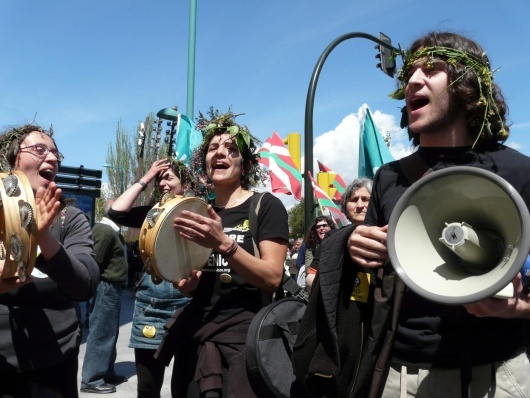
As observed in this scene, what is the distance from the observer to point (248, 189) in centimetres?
304

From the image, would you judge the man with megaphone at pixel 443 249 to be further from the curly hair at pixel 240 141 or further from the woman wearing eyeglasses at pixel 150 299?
the woman wearing eyeglasses at pixel 150 299

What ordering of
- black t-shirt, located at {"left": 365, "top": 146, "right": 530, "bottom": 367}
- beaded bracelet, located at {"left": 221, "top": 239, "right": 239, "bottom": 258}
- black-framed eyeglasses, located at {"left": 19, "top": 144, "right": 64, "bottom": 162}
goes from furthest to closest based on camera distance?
black-framed eyeglasses, located at {"left": 19, "top": 144, "right": 64, "bottom": 162}, beaded bracelet, located at {"left": 221, "top": 239, "right": 239, "bottom": 258}, black t-shirt, located at {"left": 365, "top": 146, "right": 530, "bottom": 367}

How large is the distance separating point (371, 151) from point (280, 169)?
1.63 metres

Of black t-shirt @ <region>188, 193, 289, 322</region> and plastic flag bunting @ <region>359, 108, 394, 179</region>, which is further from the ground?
plastic flag bunting @ <region>359, 108, 394, 179</region>

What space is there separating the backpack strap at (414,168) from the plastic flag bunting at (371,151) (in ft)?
14.4

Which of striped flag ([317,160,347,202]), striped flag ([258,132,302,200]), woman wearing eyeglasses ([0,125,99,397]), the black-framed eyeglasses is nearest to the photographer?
woman wearing eyeglasses ([0,125,99,397])

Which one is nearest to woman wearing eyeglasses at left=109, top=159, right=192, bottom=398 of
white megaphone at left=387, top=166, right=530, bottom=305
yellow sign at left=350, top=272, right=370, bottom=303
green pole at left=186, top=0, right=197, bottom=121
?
yellow sign at left=350, top=272, right=370, bottom=303

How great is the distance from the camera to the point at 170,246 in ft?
8.32

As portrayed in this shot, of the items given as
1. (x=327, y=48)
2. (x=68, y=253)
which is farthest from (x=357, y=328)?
(x=327, y=48)

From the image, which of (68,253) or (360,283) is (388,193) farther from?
(68,253)

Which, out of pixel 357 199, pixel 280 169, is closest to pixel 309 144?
pixel 280 169

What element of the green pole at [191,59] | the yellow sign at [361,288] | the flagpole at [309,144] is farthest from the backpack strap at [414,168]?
the green pole at [191,59]

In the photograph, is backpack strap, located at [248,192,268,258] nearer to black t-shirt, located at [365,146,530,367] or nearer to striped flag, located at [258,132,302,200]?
black t-shirt, located at [365,146,530,367]

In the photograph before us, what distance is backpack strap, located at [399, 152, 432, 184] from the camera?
68.8 inches
